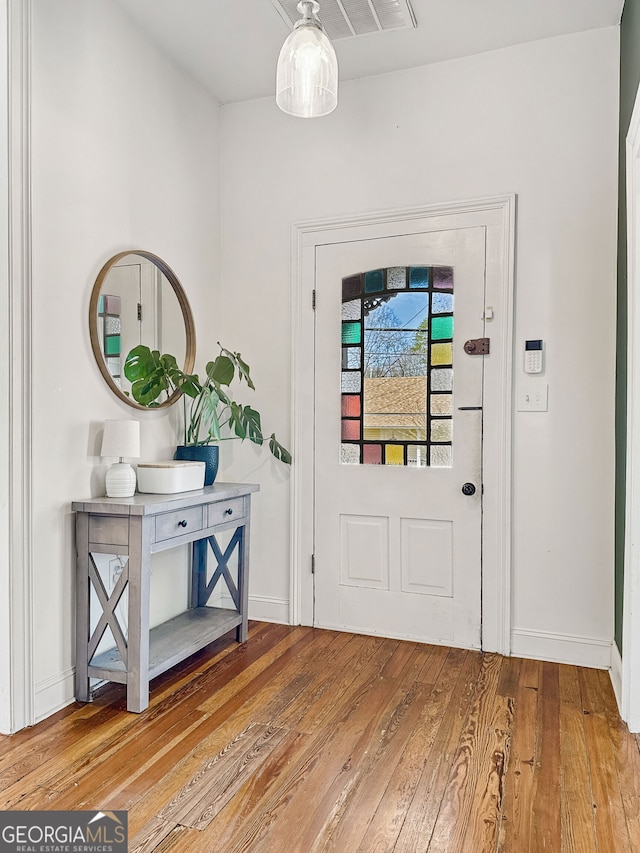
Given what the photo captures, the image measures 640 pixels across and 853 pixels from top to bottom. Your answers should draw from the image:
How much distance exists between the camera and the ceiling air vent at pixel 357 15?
261cm

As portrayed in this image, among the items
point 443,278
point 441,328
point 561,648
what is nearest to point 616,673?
point 561,648

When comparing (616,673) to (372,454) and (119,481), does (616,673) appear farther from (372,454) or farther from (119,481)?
(119,481)

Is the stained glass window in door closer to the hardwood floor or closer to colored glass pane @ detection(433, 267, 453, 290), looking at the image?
colored glass pane @ detection(433, 267, 453, 290)

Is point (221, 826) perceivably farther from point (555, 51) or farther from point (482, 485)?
point (555, 51)

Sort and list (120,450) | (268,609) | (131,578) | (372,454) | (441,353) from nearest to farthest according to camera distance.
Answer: (131,578)
(120,450)
(441,353)
(372,454)
(268,609)

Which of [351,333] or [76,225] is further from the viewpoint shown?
[351,333]

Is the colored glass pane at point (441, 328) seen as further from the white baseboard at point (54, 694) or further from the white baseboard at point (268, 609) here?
the white baseboard at point (54, 694)

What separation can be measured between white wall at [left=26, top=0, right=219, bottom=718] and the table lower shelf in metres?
0.13

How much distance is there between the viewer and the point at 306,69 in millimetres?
2088

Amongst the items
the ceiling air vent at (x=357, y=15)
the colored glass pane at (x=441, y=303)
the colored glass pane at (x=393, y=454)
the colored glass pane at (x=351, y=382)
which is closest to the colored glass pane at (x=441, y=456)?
the colored glass pane at (x=393, y=454)

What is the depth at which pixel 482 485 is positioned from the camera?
2.96 metres

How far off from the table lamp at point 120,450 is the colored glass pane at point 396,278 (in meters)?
1.43

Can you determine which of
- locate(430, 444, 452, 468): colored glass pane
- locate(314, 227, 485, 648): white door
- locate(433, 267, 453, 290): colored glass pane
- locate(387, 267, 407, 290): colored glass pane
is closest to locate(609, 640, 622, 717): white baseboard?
locate(314, 227, 485, 648): white door

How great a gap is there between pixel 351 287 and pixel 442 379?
2.19 feet
